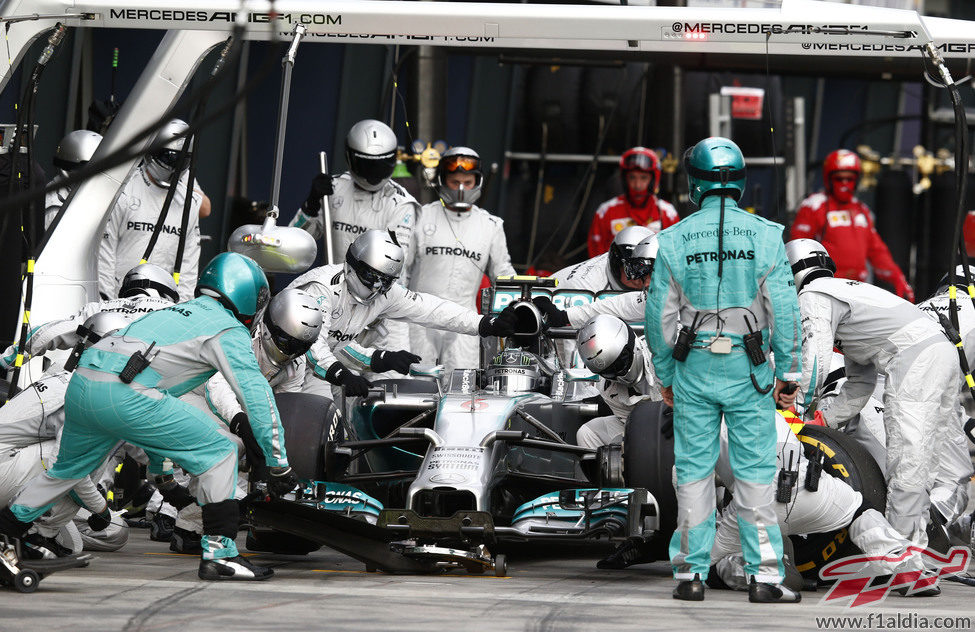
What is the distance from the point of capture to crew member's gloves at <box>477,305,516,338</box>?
30.3ft

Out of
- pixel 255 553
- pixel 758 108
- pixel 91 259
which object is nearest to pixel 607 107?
pixel 758 108

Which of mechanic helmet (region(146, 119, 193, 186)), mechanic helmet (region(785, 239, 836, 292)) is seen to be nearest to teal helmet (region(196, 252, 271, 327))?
mechanic helmet (region(785, 239, 836, 292))

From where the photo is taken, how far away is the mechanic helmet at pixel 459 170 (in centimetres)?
1142

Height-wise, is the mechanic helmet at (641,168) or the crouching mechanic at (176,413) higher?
the mechanic helmet at (641,168)

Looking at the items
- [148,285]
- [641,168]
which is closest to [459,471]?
[148,285]

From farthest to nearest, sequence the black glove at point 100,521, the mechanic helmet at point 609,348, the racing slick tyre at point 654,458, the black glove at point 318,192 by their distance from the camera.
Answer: the black glove at point 318,192 → the mechanic helmet at point 609,348 → the black glove at point 100,521 → the racing slick tyre at point 654,458

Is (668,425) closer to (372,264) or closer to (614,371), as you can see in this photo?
(614,371)

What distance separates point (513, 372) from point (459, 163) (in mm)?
2988

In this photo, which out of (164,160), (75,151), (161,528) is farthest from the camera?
(164,160)

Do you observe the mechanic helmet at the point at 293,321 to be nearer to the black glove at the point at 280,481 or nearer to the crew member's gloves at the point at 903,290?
the black glove at the point at 280,481

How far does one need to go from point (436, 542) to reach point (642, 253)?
3.05 metres

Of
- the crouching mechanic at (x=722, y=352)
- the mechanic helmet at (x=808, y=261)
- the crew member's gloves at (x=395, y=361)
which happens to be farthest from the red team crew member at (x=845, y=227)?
the crouching mechanic at (x=722, y=352)

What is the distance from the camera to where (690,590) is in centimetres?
670

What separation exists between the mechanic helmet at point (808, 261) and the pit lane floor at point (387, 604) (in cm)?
182
